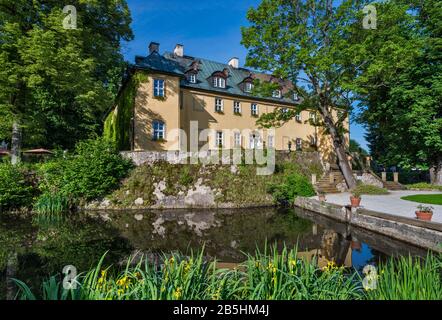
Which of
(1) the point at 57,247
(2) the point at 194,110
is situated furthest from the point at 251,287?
(2) the point at 194,110

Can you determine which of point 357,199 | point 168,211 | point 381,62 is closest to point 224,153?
point 168,211

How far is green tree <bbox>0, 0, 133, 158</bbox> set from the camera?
1559 centimetres

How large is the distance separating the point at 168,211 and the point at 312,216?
8.30 m

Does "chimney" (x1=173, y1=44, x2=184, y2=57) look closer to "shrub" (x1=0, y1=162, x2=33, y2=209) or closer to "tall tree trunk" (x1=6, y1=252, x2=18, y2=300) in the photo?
"shrub" (x1=0, y1=162, x2=33, y2=209)

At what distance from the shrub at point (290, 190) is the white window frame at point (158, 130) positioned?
9.63 meters

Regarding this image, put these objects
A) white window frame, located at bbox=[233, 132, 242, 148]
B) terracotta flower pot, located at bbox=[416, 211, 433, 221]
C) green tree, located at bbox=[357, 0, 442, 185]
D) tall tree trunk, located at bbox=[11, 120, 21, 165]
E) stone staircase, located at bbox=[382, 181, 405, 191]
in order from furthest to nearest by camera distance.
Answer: white window frame, located at bbox=[233, 132, 242, 148] < stone staircase, located at bbox=[382, 181, 405, 191] < green tree, located at bbox=[357, 0, 442, 185] < tall tree trunk, located at bbox=[11, 120, 21, 165] < terracotta flower pot, located at bbox=[416, 211, 433, 221]

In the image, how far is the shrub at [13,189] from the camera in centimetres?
1420

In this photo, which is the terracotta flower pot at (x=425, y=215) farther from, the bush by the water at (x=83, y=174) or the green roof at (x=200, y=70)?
the bush by the water at (x=83, y=174)

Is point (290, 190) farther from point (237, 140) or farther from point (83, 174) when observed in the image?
point (83, 174)

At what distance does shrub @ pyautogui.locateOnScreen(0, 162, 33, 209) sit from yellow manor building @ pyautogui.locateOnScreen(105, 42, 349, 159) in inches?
285

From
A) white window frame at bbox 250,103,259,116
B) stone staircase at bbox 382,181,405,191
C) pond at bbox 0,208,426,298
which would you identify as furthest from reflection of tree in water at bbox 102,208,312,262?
white window frame at bbox 250,103,259,116

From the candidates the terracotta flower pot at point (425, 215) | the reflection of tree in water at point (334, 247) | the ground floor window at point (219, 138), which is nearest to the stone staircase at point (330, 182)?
the ground floor window at point (219, 138)

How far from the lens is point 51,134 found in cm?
2838
